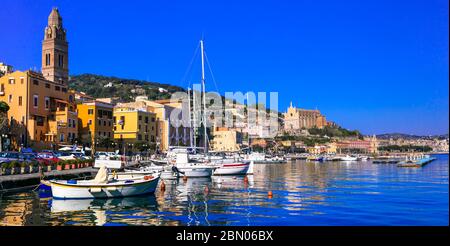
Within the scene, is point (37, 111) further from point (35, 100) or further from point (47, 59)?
point (47, 59)

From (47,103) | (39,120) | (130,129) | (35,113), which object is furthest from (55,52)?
(39,120)

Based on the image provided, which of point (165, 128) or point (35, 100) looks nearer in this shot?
point (35, 100)

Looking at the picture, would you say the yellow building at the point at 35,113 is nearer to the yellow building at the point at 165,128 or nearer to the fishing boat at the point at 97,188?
the yellow building at the point at 165,128

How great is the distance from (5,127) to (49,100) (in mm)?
11107

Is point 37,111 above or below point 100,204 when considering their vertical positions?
above

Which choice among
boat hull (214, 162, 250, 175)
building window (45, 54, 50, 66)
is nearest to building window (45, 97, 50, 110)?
building window (45, 54, 50, 66)

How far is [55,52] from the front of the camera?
313ft

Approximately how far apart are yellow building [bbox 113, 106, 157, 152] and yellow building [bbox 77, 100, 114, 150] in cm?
633

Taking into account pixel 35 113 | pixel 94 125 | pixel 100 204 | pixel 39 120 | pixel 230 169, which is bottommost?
pixel 100 204

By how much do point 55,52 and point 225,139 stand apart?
65298mm

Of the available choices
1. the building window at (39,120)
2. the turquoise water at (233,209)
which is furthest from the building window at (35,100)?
the turquoise water at (233,209)

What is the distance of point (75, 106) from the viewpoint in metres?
76.4
